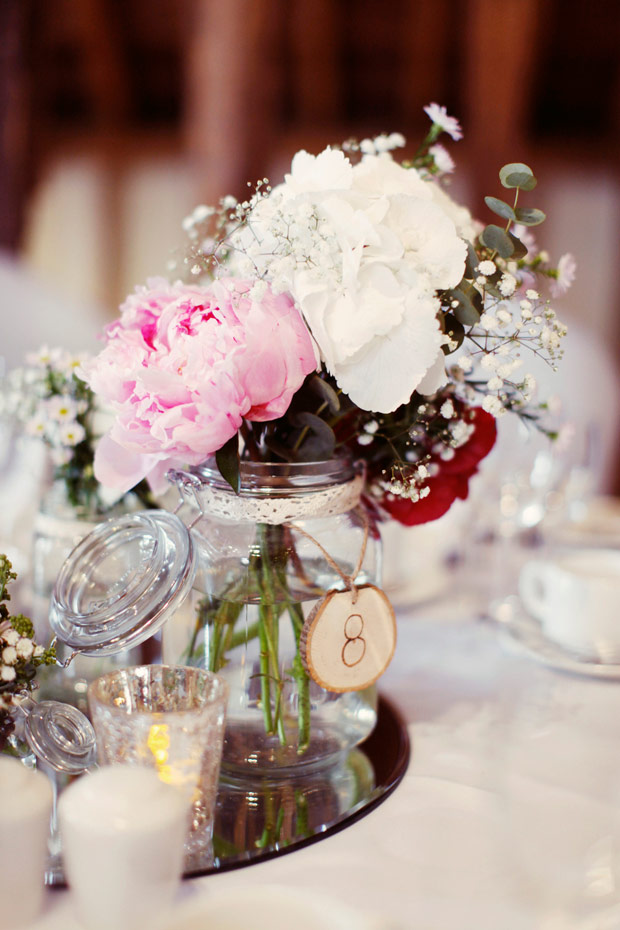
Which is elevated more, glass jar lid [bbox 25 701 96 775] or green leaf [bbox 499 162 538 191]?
green leaf [bbox 499 162 538 191]

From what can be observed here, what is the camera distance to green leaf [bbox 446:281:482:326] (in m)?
0.61

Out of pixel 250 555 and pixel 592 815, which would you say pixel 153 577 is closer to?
Answer: pixel 250 555

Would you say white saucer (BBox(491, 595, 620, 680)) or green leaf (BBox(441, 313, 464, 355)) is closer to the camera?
green leaf (BBox(441, 313, 464, 355))

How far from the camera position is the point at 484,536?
124 centimetres

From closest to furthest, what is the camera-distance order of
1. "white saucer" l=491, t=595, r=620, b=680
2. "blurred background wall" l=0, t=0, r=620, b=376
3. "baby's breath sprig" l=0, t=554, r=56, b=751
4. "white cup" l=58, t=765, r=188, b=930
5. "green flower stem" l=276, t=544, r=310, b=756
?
"white cup" l=58, t=765, r=188, b=930, "baby's breath sprig" l=0, t=554, r=56, b=751, "green flower stem" l=276, t=544, r=310, b=756, "white saucer" l=491, t=595, r=620, b=680, "blurred background wall" l=0, t=0, r=620, b=376

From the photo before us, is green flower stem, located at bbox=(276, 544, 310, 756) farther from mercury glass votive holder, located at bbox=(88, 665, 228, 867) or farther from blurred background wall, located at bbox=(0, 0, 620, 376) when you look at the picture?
blurred background wall, located at bbox=(0, 0, 620, 376)

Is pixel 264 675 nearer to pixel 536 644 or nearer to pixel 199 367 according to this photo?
pixel 199 367


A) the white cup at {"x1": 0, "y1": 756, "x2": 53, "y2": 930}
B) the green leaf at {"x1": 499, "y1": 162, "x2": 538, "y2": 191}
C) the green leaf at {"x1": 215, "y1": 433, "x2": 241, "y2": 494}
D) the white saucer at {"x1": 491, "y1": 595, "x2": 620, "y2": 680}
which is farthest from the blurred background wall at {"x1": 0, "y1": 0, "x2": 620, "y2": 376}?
the white cup at {"x1": 0, "y1": 756, "x2": 53, "y2": 930}

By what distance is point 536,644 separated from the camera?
37.7 inches

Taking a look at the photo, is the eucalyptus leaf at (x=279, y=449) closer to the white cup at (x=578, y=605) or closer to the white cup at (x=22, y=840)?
the white cup at (x=22, y=840)

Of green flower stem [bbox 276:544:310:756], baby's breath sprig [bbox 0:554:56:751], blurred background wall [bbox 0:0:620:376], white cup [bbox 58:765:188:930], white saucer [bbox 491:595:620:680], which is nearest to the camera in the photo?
white cup [bbox 58:765:188:930]

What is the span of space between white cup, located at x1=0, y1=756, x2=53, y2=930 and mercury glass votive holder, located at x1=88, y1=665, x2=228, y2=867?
69 mm

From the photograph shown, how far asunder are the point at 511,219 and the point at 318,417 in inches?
8.3

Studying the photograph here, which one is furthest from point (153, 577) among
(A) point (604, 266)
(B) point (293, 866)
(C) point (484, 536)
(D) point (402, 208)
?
(A) point (604, 266)
